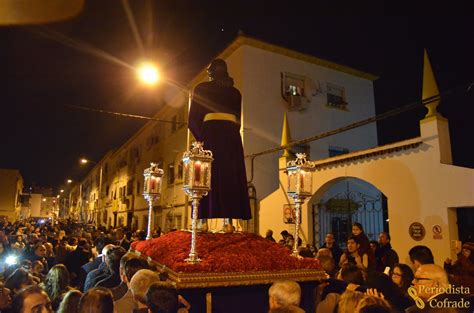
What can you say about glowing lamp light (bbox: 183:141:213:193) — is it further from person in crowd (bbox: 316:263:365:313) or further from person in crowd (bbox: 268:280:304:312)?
person in crowd (bbox: 316:263:365:313)

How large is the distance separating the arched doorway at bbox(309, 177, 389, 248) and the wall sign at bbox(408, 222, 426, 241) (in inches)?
109

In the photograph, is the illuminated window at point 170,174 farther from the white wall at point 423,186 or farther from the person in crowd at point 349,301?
the person in crowd at point 349,301

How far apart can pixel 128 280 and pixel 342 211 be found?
9.80 metres

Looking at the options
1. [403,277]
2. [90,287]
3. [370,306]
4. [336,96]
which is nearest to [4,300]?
[90,287]

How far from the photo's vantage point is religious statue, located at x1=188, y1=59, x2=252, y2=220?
4.98 m

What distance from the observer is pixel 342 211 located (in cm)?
1292

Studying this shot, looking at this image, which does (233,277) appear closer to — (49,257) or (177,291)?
(177,291)

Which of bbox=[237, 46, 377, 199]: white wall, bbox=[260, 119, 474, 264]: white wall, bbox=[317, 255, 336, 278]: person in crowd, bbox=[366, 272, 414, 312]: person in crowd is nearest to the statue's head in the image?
bbox=[317, 255, 336, 278]: person in crowd

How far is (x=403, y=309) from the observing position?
3338 millimetres

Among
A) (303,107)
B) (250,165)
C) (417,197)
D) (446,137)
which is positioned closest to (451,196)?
(417,197)

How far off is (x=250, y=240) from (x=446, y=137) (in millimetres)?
6436

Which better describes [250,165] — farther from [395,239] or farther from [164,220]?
[164,220]

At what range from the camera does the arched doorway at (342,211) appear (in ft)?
40.7

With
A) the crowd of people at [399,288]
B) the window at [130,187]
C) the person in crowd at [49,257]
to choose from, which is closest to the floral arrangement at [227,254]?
the crowd of people at [399,288]
